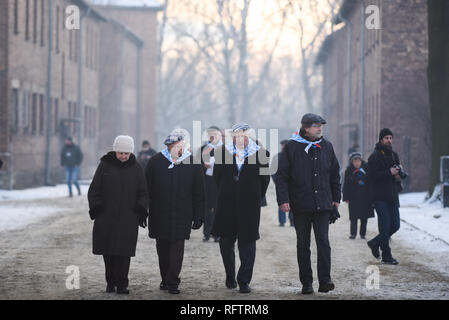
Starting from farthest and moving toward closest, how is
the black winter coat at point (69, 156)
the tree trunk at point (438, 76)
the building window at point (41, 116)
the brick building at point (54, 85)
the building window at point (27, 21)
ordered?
the building window at point (41, 116)
the building window at point (27, 21)
the brick building at point (54, 85)
the black winter coat at point (69, 156)
the tree trunk at point (438, 76)

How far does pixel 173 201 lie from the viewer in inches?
384

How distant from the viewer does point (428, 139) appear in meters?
29.7

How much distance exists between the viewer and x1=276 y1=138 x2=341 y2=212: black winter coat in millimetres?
9664

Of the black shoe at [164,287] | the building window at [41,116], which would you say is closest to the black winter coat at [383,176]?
the black shoe at [164,287]

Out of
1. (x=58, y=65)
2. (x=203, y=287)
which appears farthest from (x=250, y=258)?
(x=58, y=65)

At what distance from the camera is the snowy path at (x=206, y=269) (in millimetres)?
9570

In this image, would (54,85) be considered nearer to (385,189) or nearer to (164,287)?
(385,189)

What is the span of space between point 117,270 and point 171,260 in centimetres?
59

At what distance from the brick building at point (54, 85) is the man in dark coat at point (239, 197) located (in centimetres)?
2092

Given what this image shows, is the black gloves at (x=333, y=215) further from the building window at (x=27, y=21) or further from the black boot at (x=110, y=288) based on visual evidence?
the building window at (x=27, y=21)

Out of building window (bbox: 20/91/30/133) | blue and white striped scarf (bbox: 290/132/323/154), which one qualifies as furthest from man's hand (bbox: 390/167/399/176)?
building window (bbox: 20/91/30/133)

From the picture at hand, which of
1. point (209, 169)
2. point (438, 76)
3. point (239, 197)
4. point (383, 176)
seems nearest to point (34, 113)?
point (438, 76)

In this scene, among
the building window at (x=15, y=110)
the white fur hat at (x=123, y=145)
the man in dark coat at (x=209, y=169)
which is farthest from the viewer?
the building window at (x=15, y=110)
